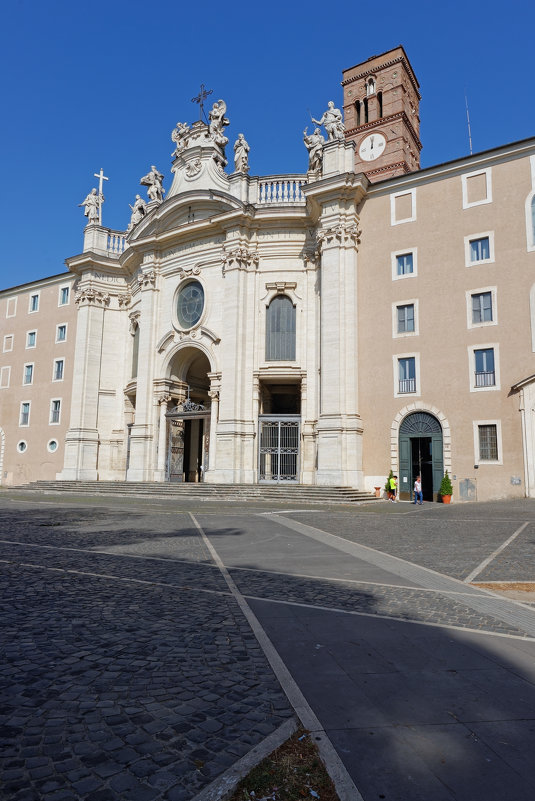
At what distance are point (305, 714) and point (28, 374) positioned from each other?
142 ft

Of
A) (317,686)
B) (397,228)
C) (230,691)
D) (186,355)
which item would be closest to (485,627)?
(317,686)

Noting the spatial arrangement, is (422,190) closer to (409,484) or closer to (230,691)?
(409,484)

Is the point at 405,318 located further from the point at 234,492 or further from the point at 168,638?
the point at 168,638

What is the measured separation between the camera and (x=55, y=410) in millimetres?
39062

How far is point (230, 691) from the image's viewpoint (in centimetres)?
359

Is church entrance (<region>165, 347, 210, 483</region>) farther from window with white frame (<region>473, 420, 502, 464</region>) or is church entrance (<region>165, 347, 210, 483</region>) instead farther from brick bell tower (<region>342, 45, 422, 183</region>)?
brick bell tower (<region>342, 45, 422, 183</region>)

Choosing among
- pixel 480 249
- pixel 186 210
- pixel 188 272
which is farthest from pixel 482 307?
pixel 186 210

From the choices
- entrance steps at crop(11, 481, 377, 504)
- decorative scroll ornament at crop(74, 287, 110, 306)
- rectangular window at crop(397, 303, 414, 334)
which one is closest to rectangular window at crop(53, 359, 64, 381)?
decorative scroll ornament at crop(74, 287, 110, 306)

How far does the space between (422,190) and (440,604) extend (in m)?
25.4

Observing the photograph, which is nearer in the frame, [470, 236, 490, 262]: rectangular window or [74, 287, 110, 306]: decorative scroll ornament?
[470, 236, 490, 262]: rectangular window

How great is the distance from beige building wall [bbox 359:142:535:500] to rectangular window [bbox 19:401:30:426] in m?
26.7

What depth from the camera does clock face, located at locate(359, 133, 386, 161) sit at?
48219 mm

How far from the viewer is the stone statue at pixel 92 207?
3881 centimetres

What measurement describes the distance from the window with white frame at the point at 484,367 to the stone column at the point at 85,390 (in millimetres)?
24191
